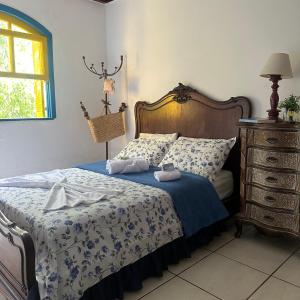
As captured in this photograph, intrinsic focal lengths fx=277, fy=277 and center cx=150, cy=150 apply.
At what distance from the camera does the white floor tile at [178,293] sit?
1.80m

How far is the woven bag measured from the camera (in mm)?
3705

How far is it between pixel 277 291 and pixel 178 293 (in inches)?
25.8

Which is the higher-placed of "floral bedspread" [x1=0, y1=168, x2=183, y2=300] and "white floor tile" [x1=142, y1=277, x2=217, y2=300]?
"floral bedspread" [x1=0, y1=168, x2=183, y2=300]

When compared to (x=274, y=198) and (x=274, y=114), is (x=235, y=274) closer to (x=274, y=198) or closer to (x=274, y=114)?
(x=274, y=198)

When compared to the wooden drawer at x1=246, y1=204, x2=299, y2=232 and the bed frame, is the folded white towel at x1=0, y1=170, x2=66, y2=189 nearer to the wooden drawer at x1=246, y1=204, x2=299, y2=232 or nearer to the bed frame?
the bed frame

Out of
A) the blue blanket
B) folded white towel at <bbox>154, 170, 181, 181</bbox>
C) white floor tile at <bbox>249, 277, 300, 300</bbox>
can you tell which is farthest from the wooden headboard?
white floor tile at <bbox>249, 277, 300, 300</bbox>

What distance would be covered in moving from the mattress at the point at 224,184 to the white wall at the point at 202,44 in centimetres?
67

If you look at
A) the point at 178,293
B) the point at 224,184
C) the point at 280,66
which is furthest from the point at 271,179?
the point at 178,293

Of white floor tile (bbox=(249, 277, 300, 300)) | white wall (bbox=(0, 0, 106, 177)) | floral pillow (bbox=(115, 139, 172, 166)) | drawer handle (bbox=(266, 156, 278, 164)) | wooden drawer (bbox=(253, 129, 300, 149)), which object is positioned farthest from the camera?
white wall (bbox=(0, 0, 106, 177))

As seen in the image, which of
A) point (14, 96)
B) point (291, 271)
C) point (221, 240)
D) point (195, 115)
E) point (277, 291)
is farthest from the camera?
point (14, 96)

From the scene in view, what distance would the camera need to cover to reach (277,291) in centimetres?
183

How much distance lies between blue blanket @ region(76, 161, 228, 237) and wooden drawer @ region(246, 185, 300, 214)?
28 centimetres

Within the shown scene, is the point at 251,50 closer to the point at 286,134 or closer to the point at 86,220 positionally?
the point at 286,134

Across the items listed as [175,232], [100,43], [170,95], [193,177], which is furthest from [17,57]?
[175,232]
